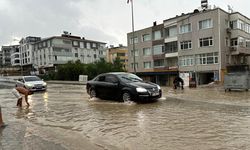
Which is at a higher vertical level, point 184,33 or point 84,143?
point 184,33

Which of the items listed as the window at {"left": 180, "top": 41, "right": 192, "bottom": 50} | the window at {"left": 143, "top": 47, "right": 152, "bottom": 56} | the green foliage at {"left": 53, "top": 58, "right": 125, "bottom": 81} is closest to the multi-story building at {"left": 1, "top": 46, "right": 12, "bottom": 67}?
the green foliage at {"left": 53, "top": 58, "right": 125, "bottom": 81}

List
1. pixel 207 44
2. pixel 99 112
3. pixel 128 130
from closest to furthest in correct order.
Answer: pixel 128 130
pixel 99 112
pixel 207 44

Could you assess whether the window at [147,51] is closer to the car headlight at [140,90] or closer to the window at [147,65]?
the window at [147,65]

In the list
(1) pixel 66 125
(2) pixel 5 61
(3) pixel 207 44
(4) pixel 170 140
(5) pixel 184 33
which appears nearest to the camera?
(4) pixel 170 140

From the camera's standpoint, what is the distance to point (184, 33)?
50.6 meters

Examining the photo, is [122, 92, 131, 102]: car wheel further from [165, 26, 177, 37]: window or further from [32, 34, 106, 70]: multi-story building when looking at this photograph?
[32, 34, 106, 70]: multi-story building

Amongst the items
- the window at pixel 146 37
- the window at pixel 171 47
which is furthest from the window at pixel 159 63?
the window at pixel 146 37

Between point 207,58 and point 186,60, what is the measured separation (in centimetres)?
465

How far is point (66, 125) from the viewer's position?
9820 millimetres

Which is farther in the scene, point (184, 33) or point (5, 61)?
point (5, 61)

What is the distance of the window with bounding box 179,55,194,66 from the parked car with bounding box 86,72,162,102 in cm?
3509

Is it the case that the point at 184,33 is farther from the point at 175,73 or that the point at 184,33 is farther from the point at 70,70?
the point at 70,70

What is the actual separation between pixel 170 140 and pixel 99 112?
5601 mm

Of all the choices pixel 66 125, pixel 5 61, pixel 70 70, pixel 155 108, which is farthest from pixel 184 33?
pixel 5 61
